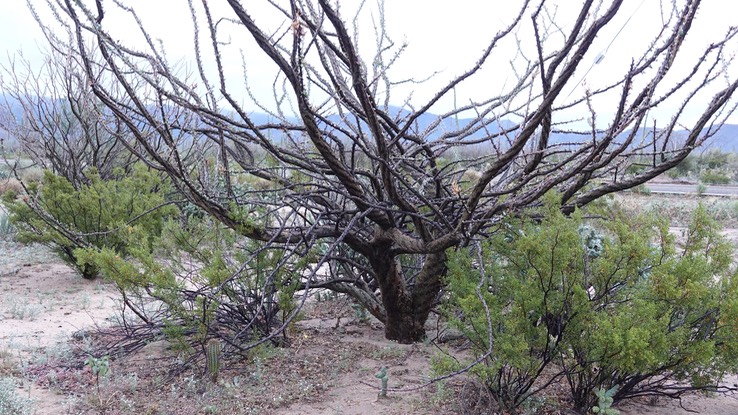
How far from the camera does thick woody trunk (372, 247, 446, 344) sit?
4.04m

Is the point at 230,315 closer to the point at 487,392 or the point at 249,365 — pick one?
the point at 249,365

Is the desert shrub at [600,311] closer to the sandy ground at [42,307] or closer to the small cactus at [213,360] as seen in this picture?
the small cactus at [213,360]

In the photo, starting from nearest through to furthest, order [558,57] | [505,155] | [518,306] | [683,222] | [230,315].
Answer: [558,57], [505,155], [518,306], [230,315], [683,222]

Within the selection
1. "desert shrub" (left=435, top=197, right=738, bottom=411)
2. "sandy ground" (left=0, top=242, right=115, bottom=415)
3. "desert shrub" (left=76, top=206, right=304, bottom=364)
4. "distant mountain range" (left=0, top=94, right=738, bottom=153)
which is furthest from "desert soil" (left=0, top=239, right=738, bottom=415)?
"distant mountain range" (left=0, top=94, right=738, bottom=153)

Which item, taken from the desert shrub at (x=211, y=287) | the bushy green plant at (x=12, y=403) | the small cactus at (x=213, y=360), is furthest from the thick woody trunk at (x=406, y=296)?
the bushy green plant at (x=12, y=403)

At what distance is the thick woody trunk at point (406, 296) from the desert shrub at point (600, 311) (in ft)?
2.56

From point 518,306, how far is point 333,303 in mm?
3357

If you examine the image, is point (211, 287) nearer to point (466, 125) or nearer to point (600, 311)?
point (466, 125)

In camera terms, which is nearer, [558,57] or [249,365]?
[558,57]

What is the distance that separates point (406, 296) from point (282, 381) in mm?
1027

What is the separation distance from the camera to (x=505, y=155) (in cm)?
258

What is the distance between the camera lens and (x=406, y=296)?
13.9 ft

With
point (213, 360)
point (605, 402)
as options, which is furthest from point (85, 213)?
point (605, 402)

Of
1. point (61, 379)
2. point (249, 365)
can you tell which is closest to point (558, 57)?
point (249, 365)
